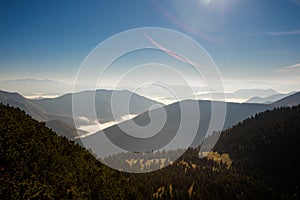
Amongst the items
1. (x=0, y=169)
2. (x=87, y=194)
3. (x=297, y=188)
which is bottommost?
(x=297, y=188)

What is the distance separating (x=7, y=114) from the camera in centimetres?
7588

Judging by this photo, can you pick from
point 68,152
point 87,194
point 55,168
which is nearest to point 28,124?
point 68,152

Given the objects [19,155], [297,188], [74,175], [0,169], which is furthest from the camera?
[297,188]

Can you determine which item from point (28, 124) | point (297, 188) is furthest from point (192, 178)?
point (28, 124)

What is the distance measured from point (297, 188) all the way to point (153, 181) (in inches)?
4334

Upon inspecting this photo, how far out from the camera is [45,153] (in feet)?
222

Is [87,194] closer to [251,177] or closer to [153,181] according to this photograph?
[153,181]

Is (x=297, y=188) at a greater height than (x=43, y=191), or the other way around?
(x=43, y=191)

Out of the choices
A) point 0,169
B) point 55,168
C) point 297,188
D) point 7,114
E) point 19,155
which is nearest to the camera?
point 0,169

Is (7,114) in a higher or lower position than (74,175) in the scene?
higher

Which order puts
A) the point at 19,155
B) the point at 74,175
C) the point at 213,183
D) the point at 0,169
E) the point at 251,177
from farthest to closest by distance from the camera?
the point at 251,177 < the point at 213,183 < the point at 74,175 < the point at 19,155 < the point at 0,169

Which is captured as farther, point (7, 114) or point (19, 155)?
point (7, 114)

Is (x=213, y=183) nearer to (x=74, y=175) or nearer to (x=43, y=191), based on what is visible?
(x=74, y=175)

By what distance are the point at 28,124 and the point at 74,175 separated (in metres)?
23.2
